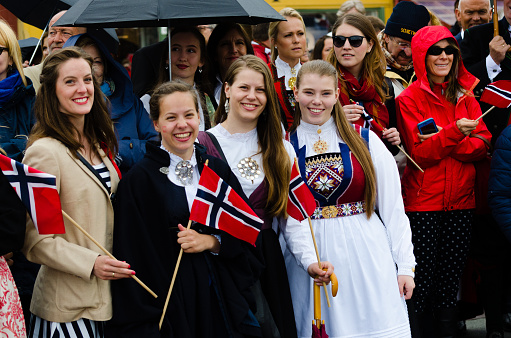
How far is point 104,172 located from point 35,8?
292 cm

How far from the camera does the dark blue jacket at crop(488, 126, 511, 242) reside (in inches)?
227

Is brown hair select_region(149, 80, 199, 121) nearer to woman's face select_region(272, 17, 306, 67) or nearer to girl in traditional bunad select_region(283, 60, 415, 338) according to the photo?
girl in traditional bunad select_region(283, 60, 415, 338)

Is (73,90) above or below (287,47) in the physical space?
below

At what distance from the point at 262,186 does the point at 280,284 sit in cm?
61

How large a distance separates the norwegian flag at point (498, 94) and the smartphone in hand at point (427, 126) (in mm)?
596

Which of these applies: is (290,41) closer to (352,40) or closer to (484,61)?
(352,40)

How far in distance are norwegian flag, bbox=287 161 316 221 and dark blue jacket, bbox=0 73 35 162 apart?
65.8 inches

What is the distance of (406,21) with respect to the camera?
6680mm

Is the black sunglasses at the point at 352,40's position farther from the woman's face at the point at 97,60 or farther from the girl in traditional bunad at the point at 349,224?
the woman's face at the point at 97,60

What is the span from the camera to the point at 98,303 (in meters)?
3.85

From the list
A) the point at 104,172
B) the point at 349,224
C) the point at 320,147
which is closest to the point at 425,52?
the point at 320,147

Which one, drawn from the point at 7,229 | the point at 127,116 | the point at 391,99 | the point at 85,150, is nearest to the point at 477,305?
the point at 391,99

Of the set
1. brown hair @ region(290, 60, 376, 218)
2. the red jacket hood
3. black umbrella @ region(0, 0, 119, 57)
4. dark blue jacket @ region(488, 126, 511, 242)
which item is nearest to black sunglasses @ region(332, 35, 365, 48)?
the red jacket hood

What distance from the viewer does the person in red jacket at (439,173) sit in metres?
5.71
